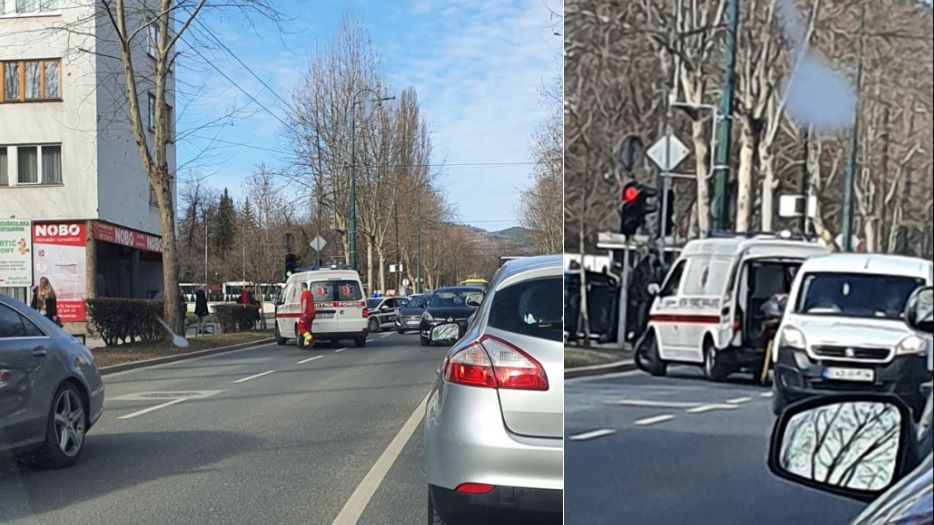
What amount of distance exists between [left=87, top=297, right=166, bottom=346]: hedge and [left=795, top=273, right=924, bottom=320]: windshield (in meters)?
5.66

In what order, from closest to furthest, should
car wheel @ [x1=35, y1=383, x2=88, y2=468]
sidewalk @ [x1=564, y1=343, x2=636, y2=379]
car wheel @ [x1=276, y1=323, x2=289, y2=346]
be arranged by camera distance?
1. sidewalk @ [x1=564, y1=343, x2=636, y2=379]
2. car wheel @ [x1=35, y1=383, x2=88, y2=468]
3. car wheel @ [x1=276, y1=323, x2=289, y2=346]

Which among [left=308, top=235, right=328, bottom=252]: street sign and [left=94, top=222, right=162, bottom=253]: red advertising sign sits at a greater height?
[left=94, top=222, right=162, bottom=253]: red advertising sign

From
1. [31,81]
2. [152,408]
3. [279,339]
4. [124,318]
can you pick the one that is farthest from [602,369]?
[279,339]

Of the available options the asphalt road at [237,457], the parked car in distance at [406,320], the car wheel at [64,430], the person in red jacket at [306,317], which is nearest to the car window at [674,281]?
the asphalt road at [237,457]

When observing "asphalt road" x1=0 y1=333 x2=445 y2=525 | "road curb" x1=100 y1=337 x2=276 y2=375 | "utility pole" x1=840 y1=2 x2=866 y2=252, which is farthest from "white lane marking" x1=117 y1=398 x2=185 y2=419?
"utility pole" x1=840 y1=2 x2=866 y2=252

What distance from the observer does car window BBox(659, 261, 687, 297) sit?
141 centimetres

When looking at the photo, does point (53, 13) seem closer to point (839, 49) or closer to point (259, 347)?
point (839, 49)

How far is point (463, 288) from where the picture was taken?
16.9 feet

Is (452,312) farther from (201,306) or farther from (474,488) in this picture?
(201,306)

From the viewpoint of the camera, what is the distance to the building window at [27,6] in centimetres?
438

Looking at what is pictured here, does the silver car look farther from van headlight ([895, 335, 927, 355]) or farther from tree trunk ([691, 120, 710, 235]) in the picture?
van headlight ([895, 335, 927, 355])

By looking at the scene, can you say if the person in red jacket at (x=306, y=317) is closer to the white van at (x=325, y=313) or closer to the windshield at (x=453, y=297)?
the white van at (x=325, y=313)

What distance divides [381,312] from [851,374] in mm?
12695

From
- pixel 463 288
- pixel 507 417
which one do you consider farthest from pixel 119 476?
pixel 507 417
